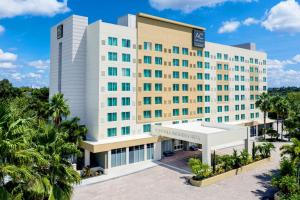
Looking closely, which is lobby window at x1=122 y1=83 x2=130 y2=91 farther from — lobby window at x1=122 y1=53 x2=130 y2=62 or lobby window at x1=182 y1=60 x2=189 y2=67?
lobby window at x1=182 y1=60 x2=189 y2=67

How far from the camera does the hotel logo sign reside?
2017 inches

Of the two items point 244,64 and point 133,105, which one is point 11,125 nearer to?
point 133,105

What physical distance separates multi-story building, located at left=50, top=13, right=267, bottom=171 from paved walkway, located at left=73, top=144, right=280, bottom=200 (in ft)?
18.5

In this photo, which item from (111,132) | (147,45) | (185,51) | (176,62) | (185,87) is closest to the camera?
(111,132)

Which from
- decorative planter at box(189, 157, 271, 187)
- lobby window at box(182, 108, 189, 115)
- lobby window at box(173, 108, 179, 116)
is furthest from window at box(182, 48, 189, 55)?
decorative planter at box(189, 157, 271, 187)

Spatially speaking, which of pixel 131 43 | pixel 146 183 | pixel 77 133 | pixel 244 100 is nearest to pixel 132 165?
pixel 146 183

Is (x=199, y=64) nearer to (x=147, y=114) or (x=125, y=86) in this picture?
(x=147, y=114)

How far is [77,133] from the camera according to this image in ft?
120

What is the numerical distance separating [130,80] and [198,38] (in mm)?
19309

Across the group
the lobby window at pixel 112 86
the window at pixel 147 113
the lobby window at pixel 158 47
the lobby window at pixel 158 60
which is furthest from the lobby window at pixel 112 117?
the lobby window at pixel 158 47

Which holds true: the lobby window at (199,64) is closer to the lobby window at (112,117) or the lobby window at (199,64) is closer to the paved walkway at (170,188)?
the lobby window at (112,117)

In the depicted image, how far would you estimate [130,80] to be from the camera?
138 feet

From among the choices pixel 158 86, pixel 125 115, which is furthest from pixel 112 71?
pixel 158 86

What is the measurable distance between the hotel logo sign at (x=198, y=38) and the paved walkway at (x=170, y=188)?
90.2 ft
